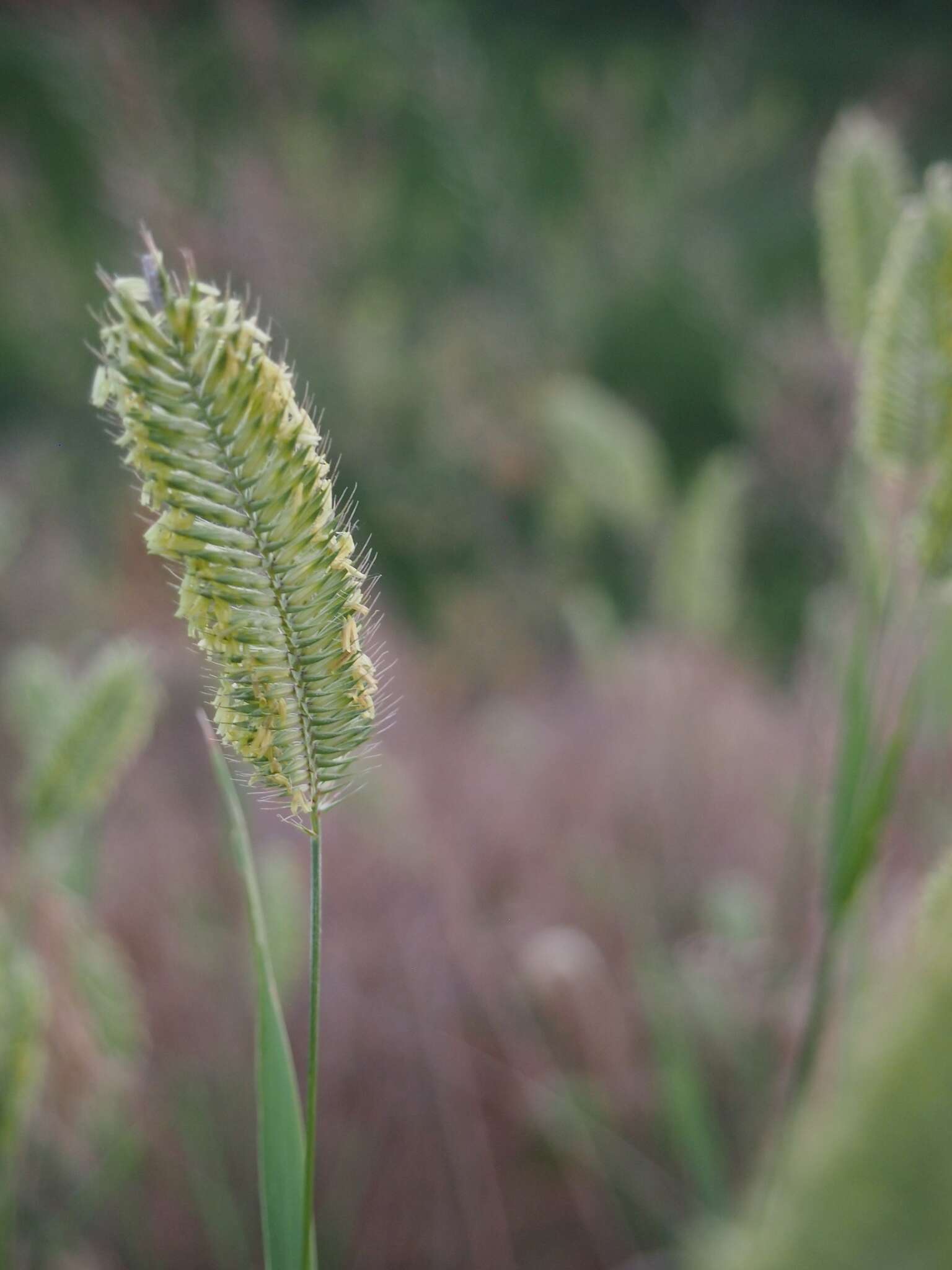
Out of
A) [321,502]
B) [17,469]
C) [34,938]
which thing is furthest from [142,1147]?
[17,469]

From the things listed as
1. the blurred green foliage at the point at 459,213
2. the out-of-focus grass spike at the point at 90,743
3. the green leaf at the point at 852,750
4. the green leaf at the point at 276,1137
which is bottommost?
the green leaf at the point at 276,1137

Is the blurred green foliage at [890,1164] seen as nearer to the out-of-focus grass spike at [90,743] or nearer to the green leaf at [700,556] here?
the out-of-focus grass spike at [90,743]

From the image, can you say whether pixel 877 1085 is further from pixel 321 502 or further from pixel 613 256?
pixel 613 256

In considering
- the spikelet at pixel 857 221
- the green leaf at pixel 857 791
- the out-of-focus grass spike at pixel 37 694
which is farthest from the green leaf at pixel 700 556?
the green leaf at pixel 857 791

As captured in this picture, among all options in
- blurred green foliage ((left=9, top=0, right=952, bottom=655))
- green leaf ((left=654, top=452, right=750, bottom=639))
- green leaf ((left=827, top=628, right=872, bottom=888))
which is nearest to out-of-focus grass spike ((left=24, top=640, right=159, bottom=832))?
green leaf ((left=827, top=628, right=872, bottom=888))

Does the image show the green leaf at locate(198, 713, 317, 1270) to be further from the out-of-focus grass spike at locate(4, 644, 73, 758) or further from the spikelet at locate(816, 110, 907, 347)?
the spikelet at locate(816, 110, 907, 347)

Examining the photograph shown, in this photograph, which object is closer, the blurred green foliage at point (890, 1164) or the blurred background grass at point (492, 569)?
the blurred green foliage at point (890, 1164)

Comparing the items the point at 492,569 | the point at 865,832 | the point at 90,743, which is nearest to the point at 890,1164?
the point at 865,832
